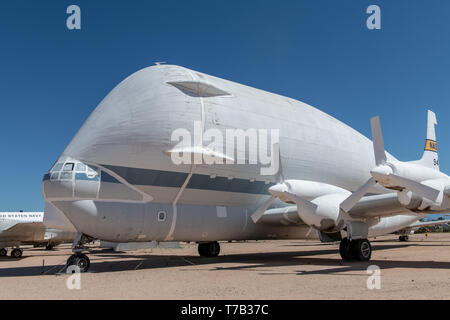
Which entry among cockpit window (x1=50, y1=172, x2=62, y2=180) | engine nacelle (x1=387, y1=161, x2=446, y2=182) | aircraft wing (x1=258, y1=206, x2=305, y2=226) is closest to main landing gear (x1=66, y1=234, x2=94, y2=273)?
cockpit window (x1=50, y1=172, x2=62, y2=180)

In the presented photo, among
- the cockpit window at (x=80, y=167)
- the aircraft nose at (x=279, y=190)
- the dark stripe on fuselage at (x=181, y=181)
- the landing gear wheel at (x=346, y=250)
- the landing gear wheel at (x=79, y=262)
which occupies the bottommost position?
the landing gear wheel at (x=346, y=250)

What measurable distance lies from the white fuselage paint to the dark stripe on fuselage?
53 millimetres

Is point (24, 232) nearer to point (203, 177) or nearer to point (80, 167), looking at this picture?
point (80, 167)

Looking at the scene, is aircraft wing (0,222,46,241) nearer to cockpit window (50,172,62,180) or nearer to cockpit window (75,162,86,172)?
cockpit window (50,172,62,180)

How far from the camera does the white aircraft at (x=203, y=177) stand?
555 inches

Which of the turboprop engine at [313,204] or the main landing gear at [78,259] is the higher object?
the turboprop engine at [313,204]

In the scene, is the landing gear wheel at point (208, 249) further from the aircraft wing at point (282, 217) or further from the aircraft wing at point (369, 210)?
the aircraft wing at point (369, 210)

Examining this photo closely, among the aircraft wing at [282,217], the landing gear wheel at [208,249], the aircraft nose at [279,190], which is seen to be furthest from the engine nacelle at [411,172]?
the landing gear wheel at [208,249]

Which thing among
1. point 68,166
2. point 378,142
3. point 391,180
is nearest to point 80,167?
point 68,166

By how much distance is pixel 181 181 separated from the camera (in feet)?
53.1

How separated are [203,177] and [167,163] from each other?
1833mm

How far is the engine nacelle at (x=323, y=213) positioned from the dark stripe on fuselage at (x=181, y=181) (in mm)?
3450
